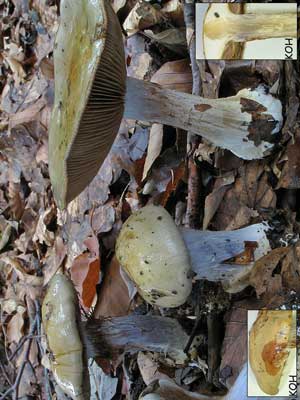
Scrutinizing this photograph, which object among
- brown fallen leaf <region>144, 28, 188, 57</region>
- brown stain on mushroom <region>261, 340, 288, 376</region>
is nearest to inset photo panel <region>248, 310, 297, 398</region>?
brown stain on mushroom <region>261, 340, 288, 376</region>

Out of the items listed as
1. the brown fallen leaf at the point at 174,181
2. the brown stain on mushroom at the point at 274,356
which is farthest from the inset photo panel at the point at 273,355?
the brown fallen leaf at the point at 174,181

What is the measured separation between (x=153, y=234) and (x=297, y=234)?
0.31 metres

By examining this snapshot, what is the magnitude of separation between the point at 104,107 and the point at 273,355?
563 millimetres

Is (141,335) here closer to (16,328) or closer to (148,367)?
(148,367)

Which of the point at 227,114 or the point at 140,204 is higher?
the point at 227,114

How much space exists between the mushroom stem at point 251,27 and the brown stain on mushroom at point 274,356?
24.3 inches

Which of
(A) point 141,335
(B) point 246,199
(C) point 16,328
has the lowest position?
(C) point 16,328

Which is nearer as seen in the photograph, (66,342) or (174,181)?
(66,342)

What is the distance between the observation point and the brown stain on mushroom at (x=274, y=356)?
100 centimetres

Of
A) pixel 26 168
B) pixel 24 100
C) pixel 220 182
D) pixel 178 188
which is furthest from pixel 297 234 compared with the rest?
pixel 24 100

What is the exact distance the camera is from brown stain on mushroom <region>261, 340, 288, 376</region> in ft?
3.30

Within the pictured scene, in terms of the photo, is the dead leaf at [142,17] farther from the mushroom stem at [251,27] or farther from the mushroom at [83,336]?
the mushroom at [83,336]

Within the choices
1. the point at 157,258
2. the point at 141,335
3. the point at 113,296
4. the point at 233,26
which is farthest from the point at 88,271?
the point at 233,26

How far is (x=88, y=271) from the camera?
1.65 metres
